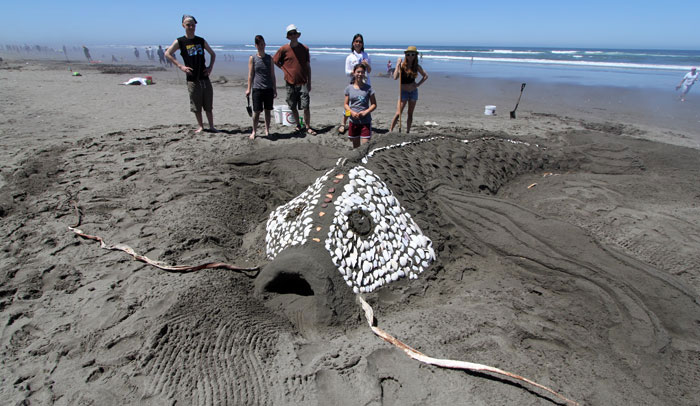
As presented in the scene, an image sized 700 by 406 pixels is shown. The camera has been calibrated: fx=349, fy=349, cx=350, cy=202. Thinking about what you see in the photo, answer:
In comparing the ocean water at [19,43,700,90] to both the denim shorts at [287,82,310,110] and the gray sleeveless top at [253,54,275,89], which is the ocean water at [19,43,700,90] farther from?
the gray sleeveless top at [253,54,275,89]

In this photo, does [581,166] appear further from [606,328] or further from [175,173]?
[175,173]

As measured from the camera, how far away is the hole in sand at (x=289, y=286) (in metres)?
2.73

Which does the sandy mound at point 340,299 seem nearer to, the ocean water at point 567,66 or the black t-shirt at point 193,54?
the black t-shirt at point 193,54

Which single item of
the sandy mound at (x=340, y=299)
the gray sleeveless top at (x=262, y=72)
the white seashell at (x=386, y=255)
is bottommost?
the sandy mound at (x=340, y=299)

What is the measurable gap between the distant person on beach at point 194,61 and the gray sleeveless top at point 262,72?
73 centimetres

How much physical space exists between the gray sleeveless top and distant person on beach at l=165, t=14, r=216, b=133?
73 cm

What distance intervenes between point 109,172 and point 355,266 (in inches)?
168

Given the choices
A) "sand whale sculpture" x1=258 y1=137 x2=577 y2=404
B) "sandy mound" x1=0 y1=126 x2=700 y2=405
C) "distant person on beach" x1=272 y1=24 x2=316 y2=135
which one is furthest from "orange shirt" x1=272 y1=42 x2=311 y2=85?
"sand whale sculpture" x1=258 y1=137 x2=577 y2=404

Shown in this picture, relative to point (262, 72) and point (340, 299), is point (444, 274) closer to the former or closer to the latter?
point (340, 299)

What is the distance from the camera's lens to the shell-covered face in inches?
109

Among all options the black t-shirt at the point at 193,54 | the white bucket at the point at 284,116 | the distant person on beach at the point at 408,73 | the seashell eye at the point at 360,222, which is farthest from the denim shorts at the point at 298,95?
the seashell eye at the point at 360,222

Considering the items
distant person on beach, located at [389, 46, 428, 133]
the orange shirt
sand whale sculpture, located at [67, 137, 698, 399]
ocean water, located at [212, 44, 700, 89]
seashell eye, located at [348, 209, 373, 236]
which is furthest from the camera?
ocean water, located at [212, 44, 700, 89]

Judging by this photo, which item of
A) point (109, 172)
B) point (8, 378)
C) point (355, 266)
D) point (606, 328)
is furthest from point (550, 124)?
point (8, 378)

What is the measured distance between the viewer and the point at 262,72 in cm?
642
